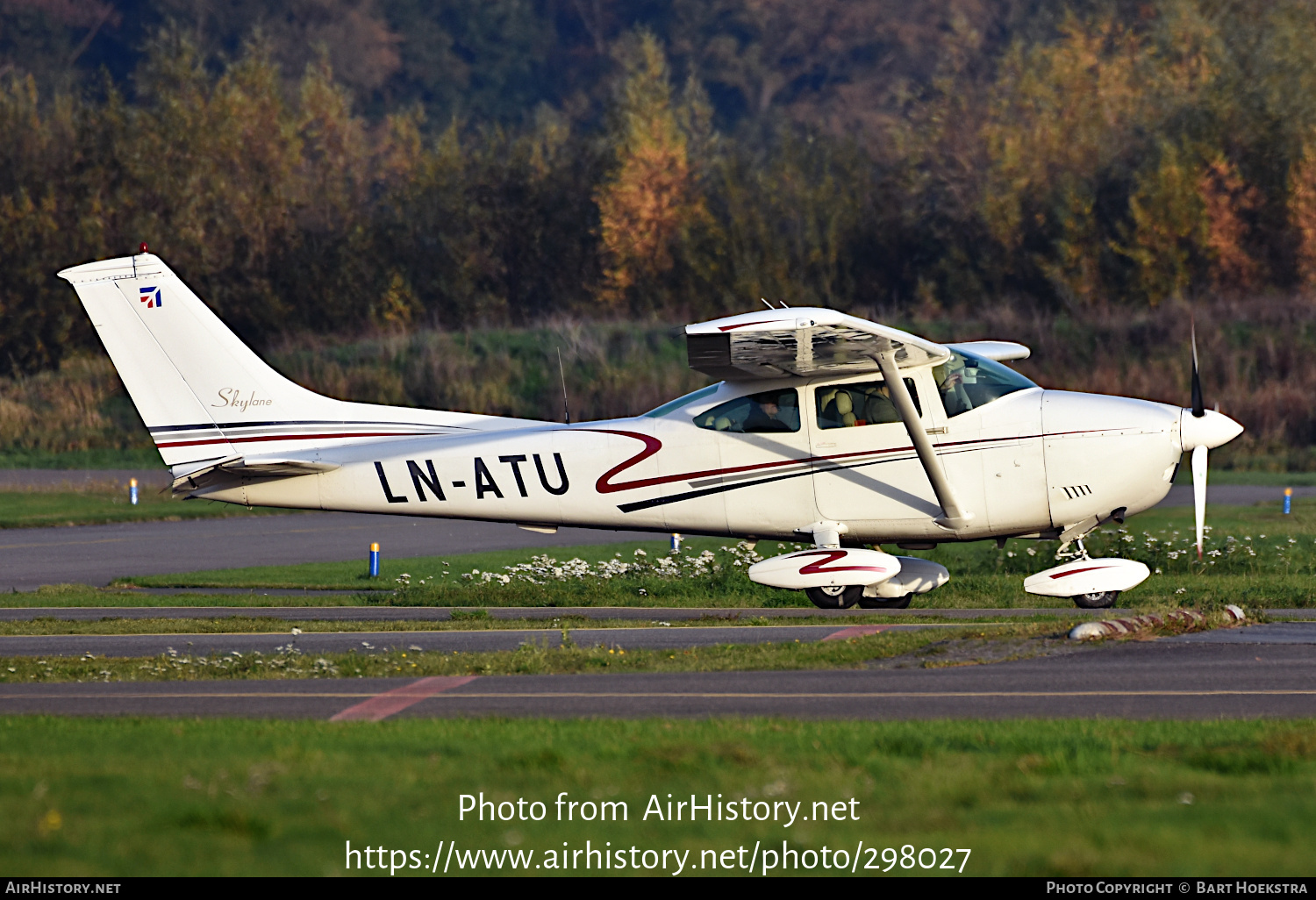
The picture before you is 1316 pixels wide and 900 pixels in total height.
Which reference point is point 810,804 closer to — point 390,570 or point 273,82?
point 390,570

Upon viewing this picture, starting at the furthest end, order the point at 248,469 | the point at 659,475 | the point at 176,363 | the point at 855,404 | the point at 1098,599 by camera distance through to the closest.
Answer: the point at 176,363
the point at 248,469
the point at 659,475
the point at 855,404
the point at 1098,599

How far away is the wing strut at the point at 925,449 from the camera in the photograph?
15.4 metres

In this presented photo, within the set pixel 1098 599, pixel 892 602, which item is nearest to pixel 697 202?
pixel 892 602

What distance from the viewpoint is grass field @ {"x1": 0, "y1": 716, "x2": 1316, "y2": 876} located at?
6.41 m

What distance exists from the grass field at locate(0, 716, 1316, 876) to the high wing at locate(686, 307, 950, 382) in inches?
206

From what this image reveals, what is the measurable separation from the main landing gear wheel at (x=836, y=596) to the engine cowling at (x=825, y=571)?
29 cm

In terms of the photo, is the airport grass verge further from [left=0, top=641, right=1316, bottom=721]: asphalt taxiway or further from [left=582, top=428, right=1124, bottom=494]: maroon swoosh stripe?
[left=582, top=428, right=1124, bottom=494]: maroon swoosh stripe

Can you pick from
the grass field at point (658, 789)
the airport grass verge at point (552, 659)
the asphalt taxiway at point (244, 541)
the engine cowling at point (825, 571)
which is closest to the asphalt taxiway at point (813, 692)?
the airport grass verge at point (552, 659)

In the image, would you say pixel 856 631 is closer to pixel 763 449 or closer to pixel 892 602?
pixel 892 602

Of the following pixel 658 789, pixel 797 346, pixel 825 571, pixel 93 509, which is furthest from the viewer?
pixel 93 509

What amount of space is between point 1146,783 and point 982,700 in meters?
2.84

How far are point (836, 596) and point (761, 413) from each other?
195cm

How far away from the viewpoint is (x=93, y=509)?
3161 cm

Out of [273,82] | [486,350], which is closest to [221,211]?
[273,82]
